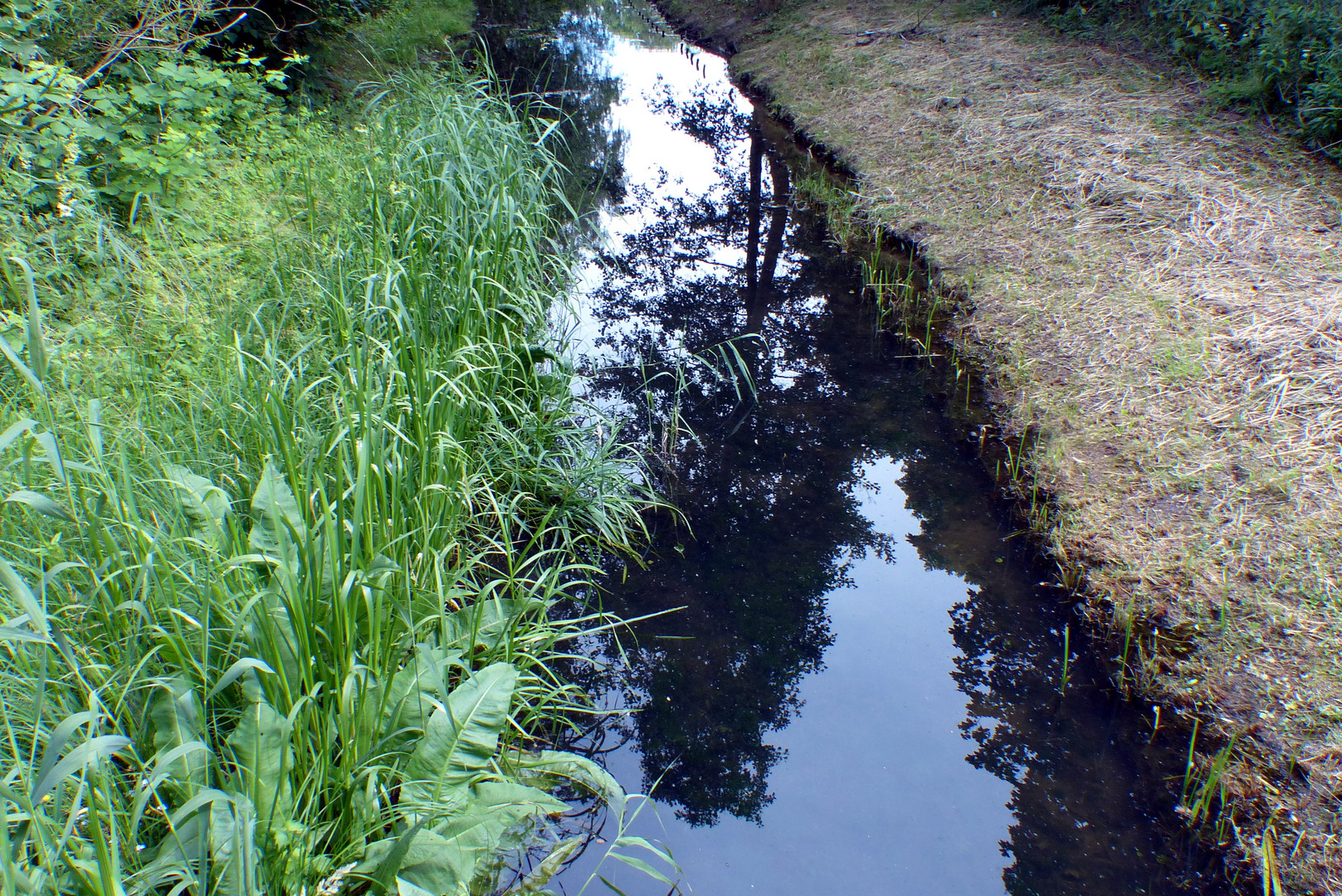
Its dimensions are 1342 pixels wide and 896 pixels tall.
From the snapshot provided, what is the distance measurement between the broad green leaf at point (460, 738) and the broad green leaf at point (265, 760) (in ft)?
0.97

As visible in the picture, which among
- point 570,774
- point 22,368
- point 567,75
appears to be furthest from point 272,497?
point 567,75

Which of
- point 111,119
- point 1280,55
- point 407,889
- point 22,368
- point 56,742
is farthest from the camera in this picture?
point 1280,55

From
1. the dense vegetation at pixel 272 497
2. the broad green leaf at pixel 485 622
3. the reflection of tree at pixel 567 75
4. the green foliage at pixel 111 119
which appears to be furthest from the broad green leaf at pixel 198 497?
the reflection of tree at pixel 567 75

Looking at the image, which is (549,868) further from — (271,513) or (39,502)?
(39,502)

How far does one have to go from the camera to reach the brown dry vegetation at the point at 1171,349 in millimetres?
2473

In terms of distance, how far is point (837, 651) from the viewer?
2.84 meters

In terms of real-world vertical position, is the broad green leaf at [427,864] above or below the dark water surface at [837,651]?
above

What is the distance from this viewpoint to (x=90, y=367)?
2.33 m

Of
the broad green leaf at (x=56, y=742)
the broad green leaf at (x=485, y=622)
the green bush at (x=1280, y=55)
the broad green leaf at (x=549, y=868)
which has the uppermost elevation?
the green bush at (x=1280, y=55)

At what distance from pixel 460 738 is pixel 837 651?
1.48 metres

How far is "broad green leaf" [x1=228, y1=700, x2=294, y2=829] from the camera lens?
61.2 inches

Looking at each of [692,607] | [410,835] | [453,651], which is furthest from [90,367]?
[692,607]

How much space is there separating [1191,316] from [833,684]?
2.96 meters

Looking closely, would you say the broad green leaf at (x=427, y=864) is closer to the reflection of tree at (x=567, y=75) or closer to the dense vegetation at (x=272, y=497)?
the dense vegetation at (x=272, y=497)
